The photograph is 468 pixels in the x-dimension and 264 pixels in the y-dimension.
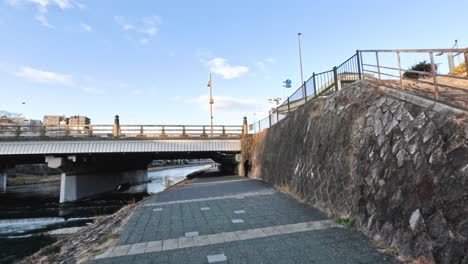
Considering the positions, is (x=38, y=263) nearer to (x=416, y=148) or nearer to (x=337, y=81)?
(x=416, y=148)

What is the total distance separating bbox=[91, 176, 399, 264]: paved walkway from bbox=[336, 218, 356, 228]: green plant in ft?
0.57

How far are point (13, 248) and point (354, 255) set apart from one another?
12.5 metres

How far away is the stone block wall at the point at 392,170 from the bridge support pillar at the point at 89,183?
22966 millimetres

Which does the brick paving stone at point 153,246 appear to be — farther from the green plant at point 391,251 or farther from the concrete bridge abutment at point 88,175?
the concrete bridge abutment at point 88,175

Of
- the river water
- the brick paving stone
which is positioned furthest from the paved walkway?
the river water

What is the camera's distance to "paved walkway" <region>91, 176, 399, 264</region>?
523 cm

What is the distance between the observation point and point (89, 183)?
2975 centimetres

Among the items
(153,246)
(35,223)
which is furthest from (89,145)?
(153,246)

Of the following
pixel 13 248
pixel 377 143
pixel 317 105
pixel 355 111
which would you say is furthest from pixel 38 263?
pixel 317 105

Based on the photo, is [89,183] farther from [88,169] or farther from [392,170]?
[392,170]

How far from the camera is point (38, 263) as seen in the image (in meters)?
6.72

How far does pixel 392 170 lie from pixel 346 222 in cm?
182

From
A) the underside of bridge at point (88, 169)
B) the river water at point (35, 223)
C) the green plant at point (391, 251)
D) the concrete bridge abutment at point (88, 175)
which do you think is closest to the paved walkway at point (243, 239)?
the green plant at point (391, 251)

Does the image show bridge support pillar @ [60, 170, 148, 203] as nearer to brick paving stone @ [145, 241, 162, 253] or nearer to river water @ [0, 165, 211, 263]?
river water @ [0, 165, 211, 263]
